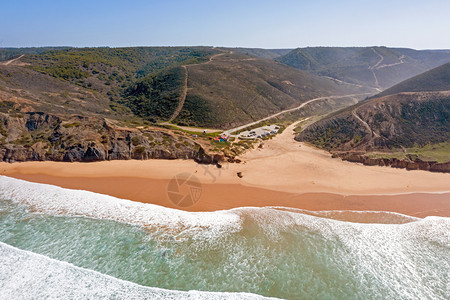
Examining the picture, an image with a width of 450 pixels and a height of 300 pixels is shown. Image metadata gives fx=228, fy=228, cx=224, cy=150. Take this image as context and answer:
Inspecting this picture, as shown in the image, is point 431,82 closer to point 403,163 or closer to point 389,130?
point 389,130

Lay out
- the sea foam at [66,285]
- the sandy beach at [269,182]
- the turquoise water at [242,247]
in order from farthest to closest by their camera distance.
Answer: the sandy beach at [269,182] → the turquoise water at [242,247] → the sea foam at [66,285]

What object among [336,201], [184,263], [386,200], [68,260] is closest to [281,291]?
[184,263]

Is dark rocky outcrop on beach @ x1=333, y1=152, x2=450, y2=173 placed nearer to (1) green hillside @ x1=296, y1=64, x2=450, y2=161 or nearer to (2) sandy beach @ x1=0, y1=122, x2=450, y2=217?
(2) sandy beach @ x1=0, y1=122, x2=450, y2=217

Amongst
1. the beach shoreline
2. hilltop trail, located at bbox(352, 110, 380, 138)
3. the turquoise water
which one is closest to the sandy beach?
the beach shoreline

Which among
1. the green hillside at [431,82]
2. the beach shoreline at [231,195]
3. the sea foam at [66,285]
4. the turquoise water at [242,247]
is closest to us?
the sea foam at [66,285]

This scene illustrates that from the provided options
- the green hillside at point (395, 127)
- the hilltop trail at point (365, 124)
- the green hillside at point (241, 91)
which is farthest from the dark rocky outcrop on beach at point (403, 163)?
the green hillside at point (241, 91)

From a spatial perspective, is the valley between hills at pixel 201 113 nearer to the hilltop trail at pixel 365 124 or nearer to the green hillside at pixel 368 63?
the hilltop trail at pixel 365 124

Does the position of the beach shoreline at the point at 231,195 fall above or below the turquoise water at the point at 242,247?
above
